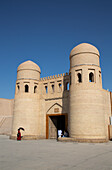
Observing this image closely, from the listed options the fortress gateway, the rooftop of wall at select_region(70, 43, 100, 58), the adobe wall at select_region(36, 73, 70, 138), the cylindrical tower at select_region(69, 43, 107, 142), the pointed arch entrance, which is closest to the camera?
the cylindrical tower at select_region(69, 43, 107, 142)

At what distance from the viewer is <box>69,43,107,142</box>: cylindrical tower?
704 inches

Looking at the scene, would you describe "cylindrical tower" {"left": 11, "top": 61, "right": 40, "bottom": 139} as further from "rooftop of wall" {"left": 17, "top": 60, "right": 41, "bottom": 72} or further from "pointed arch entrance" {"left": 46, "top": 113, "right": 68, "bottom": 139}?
"pointed arch entrance" {"left": 46, "top": 113, "right": 68, "bottom": 139}

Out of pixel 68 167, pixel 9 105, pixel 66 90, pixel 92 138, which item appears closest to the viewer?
pixel 68 167

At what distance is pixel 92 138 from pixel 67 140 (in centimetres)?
251

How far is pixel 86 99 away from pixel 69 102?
7.42 ft

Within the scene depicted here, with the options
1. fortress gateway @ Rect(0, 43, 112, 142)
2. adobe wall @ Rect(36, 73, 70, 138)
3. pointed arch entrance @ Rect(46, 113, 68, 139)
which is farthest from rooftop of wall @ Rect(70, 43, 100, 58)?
pointed arch entrance @ Rect(46, 113, 68, 139)

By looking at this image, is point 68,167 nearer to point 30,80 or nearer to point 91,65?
point 91,65

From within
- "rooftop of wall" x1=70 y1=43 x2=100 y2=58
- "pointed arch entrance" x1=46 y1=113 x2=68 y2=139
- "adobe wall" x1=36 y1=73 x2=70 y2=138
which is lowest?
"pointed arch entrance" x1=46 y1=113 x2=68 y2=139

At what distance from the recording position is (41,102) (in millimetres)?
24203

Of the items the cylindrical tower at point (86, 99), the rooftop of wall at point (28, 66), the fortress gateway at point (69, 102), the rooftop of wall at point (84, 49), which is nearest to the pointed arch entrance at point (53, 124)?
the fortress gateway at point (69, 102)

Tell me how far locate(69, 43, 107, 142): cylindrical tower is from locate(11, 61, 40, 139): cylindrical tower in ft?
20.1

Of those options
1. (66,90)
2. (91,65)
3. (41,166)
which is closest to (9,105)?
(66,90)

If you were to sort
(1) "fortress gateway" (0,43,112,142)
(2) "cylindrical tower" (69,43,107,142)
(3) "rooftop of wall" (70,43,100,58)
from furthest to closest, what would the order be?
1. (3) "rooftop of wall" (70,43,100,58)
2. (1) "fortress gateway" (0,43,112,142)
3. (2) "cylindrical tower" (69,43,107,142)

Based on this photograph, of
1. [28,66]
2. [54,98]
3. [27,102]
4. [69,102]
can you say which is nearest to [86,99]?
[69,102]
